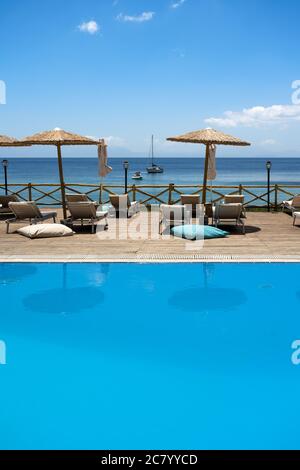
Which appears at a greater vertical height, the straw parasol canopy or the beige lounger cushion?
the straw parasol canopy

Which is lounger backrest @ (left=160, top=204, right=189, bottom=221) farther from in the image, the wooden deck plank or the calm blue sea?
the calm blue sea

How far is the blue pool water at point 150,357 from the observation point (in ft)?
13.1

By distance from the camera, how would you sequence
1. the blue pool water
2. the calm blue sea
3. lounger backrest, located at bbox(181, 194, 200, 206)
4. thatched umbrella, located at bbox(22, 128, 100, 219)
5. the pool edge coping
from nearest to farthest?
the blue pool water → the pool edge coping → thatched umbrella, located at bbox(22, 128, 100, 219) → lounger backrest, located at bbox(181, 194, 200, 206) → the calm blue sea

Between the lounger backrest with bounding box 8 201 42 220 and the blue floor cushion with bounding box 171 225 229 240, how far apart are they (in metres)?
3.61

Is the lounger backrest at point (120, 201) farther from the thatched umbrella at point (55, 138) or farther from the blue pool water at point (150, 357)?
the blue pool water at point (150, 357)

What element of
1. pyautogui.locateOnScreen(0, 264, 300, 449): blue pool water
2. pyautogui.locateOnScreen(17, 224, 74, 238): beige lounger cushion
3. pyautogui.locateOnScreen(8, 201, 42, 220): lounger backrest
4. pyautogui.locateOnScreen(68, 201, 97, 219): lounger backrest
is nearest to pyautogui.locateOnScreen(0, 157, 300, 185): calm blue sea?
pyautogui.locateOnScreen(68, 201, 97, 219): lounger backrest

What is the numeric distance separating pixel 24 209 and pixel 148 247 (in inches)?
145

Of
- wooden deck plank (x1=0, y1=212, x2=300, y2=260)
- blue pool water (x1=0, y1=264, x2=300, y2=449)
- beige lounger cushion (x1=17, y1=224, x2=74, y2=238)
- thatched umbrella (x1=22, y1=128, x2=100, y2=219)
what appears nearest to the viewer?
blue pool water (x1=0, y1=264, x2=300, y2=449)

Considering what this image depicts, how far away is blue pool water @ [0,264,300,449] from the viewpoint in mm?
4008

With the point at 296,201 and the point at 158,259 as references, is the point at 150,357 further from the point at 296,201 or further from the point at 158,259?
the point at 296,201
